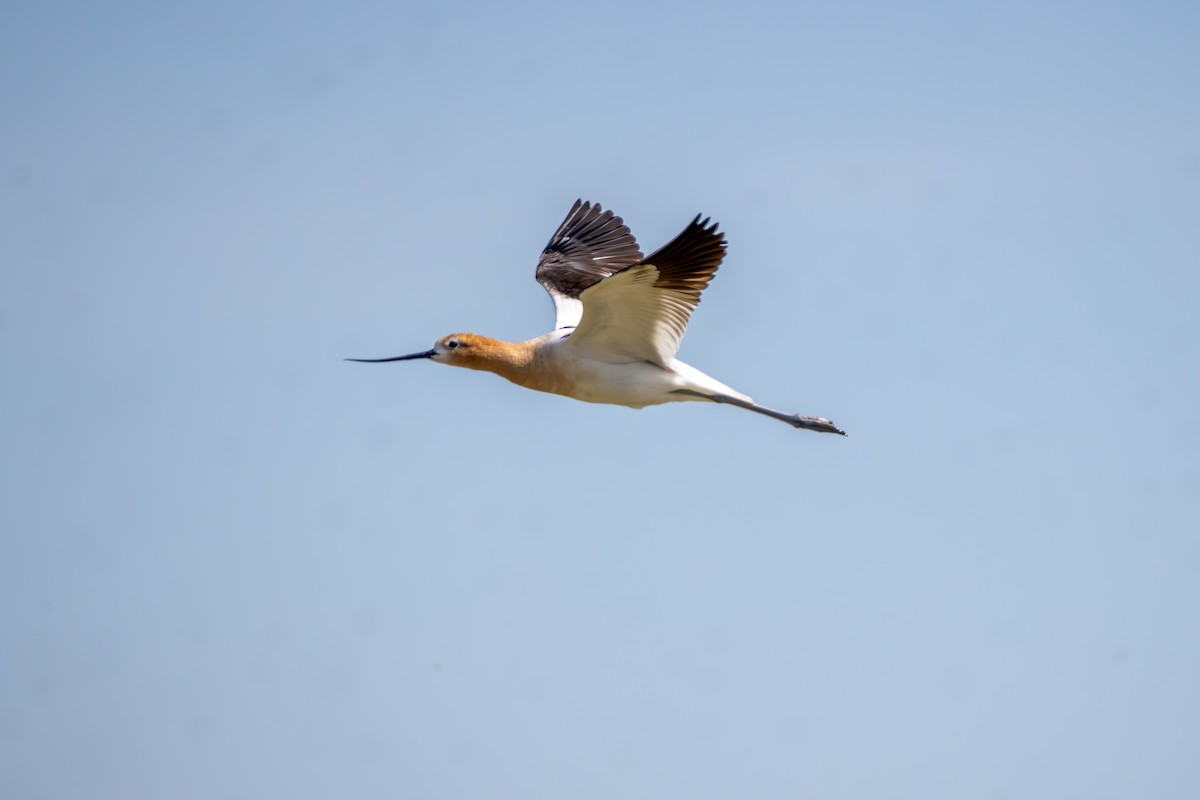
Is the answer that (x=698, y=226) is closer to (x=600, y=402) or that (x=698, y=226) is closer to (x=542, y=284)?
(x=600, y=402)

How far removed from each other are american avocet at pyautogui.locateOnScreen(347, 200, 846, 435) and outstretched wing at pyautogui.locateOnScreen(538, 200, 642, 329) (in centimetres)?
83

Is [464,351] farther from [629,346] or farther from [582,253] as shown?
[582,253]

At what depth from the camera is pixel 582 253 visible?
63.2 feet

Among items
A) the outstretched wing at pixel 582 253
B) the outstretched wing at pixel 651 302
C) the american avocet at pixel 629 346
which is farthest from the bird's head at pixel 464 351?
the outstretched wing at pixel 582 253

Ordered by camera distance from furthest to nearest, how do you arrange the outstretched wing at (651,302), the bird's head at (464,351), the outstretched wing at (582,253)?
the outstretched wing at (582,253) → the bird's head at (464,351) → the outstretched wing at (651,302)

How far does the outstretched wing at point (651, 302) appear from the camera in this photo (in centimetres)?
1446

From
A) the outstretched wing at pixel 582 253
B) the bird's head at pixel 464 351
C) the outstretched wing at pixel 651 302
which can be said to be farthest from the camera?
the outstretched wing at pixel 582 253

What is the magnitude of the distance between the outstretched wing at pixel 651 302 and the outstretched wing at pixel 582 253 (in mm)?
2284

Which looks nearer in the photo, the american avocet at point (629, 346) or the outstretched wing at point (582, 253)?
the american avocet at point (629, 346)

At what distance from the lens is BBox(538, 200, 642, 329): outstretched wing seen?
18.3 m

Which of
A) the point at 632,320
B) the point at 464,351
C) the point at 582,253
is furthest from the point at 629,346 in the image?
the point at 582,253

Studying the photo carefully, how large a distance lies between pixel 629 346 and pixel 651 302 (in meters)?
0.69

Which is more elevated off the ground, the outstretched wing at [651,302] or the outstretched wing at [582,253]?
the outstretched wing at [582,253]

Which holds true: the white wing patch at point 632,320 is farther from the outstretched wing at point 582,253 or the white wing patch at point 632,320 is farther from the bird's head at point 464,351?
the outstretched wing at point 582,253
